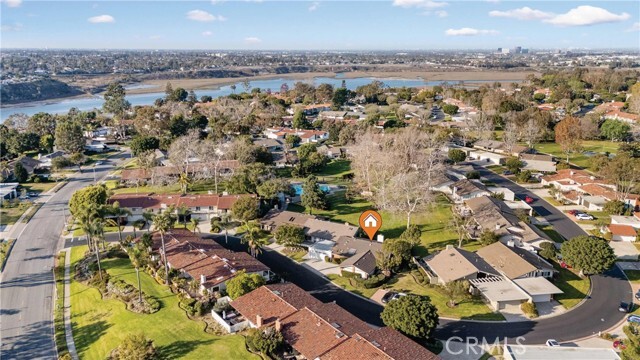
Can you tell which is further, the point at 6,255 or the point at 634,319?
the point at 6,255

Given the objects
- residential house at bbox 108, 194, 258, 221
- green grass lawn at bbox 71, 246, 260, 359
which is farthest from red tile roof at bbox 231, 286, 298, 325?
residential house at bbox 108, 194, 258, 221

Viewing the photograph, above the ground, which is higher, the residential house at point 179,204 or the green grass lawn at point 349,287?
the residential house at point 179,204

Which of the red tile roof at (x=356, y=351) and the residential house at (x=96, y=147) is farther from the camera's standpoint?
the residential house at (x=96, y=147)

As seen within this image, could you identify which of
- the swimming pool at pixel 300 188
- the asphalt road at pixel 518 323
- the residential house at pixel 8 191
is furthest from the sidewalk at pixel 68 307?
the swimming pool at pixel 300 188

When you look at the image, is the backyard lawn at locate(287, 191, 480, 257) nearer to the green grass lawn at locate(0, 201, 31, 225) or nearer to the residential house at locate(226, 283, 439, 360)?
the residential house at locate(226, 283, 439, 360)

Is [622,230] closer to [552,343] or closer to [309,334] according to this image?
[552,343]

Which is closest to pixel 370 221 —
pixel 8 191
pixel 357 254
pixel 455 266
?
pixel 357 254

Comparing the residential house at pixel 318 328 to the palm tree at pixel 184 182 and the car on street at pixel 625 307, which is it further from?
the palm tree at pixel 184 182
